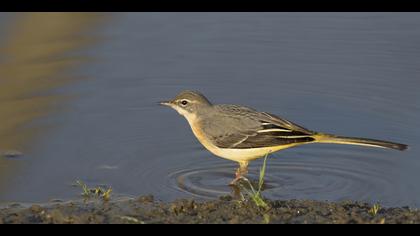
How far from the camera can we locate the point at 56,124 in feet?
42.8

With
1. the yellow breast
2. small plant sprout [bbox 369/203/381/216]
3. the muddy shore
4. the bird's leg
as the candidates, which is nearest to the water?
the bird's leg

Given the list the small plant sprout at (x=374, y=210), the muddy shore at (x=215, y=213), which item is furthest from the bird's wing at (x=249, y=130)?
the small plant sprout at (x=374, y=210)

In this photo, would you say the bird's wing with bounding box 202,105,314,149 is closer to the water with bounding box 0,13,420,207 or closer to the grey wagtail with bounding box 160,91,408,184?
the grey wagtail with bounding box 160,91,408,184

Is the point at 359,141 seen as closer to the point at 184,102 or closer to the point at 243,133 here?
the point at 243,133

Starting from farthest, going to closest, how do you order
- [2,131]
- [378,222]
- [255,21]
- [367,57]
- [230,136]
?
[255,21] < [367,57] < [2,131] < [230,136] < [378,222]

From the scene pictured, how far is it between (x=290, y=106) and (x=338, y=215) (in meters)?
4.88

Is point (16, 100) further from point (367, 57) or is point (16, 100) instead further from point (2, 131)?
point (367, 57)

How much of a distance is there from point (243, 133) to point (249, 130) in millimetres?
94

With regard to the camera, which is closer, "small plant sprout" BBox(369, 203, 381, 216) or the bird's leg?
"small plant sprout" BBox(369, 203, 381, 216)

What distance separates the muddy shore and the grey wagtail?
5.13ft

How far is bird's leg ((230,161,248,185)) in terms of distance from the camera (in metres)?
11.5

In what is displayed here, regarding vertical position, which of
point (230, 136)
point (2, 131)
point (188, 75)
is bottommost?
point (230, 136)
